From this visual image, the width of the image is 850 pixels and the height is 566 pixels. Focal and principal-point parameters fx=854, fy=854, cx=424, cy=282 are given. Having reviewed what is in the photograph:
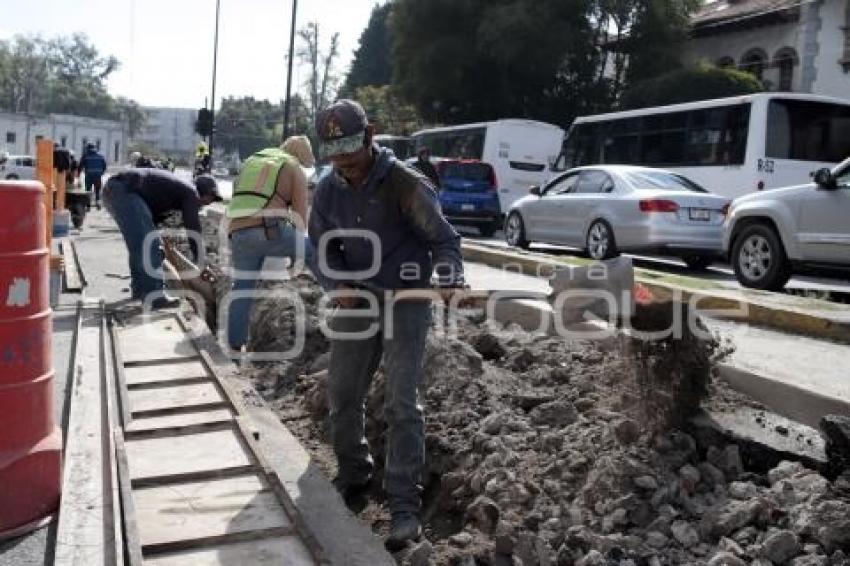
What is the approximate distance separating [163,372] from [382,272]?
2457mm

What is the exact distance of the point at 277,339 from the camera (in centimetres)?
726

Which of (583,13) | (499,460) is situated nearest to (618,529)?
(499,460)

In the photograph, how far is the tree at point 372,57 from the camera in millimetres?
62156

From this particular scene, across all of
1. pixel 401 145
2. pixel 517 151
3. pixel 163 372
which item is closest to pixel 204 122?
pixel 401 145

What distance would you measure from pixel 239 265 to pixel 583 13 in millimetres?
25975

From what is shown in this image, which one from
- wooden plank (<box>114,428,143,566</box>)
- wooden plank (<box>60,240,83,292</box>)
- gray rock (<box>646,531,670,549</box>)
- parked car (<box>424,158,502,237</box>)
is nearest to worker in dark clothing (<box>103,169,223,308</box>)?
wooden plank (<box>60,240,83,292</box>)

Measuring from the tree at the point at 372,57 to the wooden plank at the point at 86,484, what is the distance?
192 ft

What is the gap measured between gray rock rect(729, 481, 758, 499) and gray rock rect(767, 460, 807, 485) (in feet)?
0.35

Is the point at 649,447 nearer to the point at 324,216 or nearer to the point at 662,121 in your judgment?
the point at 324,216

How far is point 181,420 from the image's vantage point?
15.1ft

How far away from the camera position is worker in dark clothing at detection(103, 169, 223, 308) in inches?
289

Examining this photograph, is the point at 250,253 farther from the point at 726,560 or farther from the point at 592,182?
the point at 592,182

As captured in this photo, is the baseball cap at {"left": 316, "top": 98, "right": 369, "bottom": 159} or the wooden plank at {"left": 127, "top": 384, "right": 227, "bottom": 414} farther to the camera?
the wooden plank at {"left": 127, "top": 384, "right": 227, "bottom": 414}

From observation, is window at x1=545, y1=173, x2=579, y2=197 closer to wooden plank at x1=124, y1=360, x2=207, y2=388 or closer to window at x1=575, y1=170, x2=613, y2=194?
window at x1=575, y1=170, x2=613, y2=194
